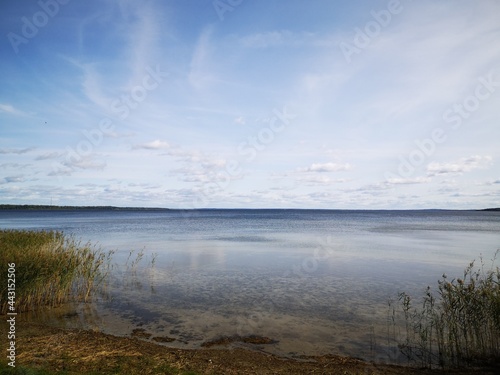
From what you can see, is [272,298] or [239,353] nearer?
[239,353]

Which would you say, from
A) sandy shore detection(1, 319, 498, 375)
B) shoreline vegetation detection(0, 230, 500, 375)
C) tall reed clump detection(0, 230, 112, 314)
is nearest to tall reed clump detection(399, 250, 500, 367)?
shoreline vegetation detection(0, 230, 500, 375)

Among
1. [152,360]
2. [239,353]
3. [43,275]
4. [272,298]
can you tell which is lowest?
[272,298]

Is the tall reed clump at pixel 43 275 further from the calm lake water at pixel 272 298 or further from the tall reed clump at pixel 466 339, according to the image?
the tall reed clump at pixel 466 339

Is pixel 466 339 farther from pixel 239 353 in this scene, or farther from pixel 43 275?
pixel 43 275

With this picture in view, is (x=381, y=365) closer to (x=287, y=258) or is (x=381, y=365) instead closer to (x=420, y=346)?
(x=420, y=346)

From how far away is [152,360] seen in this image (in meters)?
10.0

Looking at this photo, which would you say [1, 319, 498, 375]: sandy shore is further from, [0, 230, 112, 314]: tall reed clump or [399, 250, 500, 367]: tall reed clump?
[0, 230, 112, 314]: tall reed clump

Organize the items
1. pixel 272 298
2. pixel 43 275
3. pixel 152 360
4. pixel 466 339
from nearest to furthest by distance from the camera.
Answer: pixel 152 360 < pixel 466 339 < pixel 43 275 < pixel 272 298

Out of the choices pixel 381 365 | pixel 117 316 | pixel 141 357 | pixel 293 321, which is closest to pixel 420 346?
pixel 381 365

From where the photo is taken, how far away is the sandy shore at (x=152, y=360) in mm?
9461

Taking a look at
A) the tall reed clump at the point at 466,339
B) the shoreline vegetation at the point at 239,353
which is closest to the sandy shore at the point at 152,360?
the shoreline vegetation at the point at 239,353

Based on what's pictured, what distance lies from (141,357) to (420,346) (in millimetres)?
9818

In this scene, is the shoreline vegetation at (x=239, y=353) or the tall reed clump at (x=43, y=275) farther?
the tall reed clump at (x=43, y=275)

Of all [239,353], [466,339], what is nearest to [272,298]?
[239,353]
